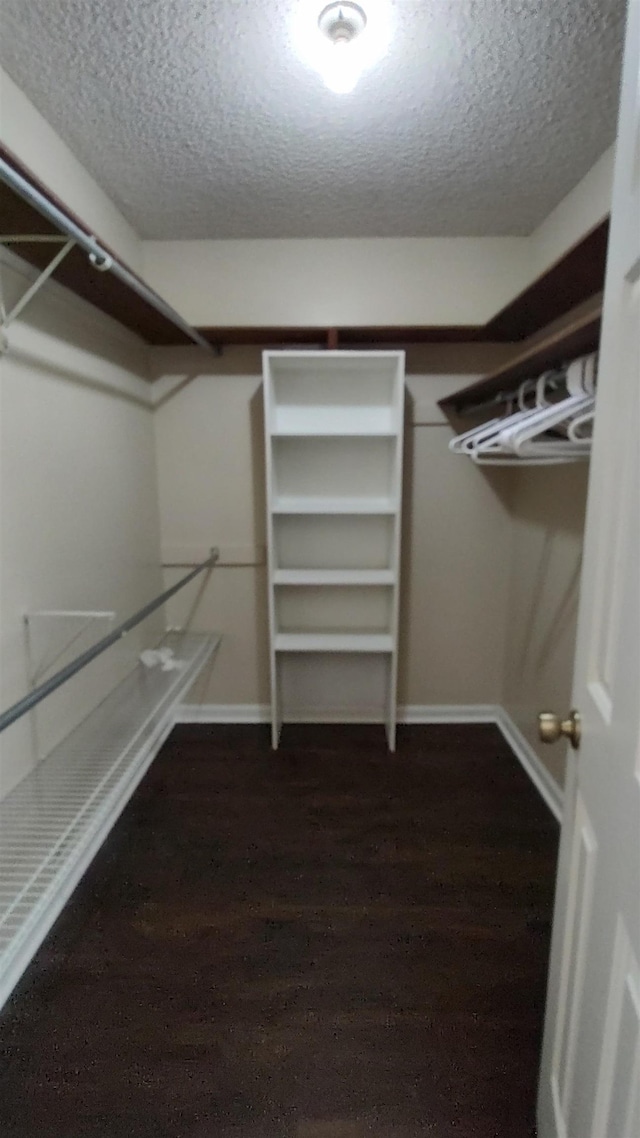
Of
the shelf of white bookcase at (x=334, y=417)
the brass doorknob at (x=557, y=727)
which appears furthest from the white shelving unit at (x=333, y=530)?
the brass doorknob at (x=557, y=727)

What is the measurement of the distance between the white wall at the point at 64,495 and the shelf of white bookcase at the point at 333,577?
2.18 ft

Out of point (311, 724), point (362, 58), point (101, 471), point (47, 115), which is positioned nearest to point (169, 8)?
point (362, 58)

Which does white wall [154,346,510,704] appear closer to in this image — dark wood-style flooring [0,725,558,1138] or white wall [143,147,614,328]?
white wall [143,147,614,328]

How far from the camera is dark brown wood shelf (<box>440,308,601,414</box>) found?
124 centimetres

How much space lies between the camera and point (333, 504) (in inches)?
98.2

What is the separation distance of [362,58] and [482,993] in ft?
8.22

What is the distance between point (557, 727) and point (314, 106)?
1771mm

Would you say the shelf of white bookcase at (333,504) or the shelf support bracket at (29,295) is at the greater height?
the shelf support bracket at (29,295)

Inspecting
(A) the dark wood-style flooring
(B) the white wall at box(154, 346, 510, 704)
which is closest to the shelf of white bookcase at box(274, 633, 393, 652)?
(B) the white wall at box(154, 346, 510, 704)

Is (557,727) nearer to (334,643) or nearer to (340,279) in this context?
(334,643)

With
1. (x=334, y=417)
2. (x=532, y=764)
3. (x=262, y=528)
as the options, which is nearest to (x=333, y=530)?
(x=262, y=528)

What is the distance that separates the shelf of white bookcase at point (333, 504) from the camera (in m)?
2.43

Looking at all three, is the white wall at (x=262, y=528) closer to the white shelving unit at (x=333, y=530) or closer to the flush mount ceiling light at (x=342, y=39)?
the white shelving unit at (x=333, y=530)

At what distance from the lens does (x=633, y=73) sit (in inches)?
29.6
